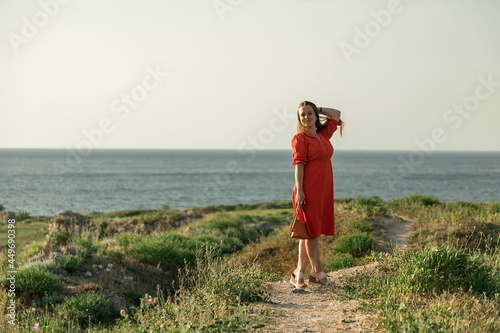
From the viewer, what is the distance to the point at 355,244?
11.2 m

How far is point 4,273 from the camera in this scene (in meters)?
9.24

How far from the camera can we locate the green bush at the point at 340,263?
406 inches

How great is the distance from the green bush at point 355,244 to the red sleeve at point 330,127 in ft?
15.5

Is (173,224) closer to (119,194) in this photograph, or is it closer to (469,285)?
(469,285)

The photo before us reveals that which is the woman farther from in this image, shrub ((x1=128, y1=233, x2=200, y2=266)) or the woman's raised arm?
shrub ((x1=128, y1=233, x2=200, y2=266))

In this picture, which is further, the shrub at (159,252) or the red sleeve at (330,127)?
the shrub at (159,252)

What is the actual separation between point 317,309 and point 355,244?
17.6 feet

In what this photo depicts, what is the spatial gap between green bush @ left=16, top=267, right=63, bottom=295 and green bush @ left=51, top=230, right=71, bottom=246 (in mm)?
5100

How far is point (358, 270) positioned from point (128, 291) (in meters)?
4.75

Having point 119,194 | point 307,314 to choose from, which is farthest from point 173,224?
point 119,194

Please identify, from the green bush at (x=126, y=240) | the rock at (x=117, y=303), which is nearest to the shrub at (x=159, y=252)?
the green bush at (x=126, y=240)

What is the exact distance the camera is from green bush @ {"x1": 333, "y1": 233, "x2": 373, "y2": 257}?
11.2 m

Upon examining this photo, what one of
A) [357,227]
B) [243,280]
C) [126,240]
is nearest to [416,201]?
[357,227]

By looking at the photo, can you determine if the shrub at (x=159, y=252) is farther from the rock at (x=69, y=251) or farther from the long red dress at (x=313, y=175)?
the long red dress at (x=313, y=175)
